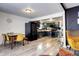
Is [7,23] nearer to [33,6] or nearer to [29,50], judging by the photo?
[33,6]

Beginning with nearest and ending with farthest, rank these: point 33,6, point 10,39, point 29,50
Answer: point 29,50
point 33,6
point 10,39

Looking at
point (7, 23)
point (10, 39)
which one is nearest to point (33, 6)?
point (7, 23)

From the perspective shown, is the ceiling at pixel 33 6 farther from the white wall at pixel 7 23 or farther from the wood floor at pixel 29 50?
the wood floor at pixel 29 50

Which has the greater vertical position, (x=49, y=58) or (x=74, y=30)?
(x=74, y=30)

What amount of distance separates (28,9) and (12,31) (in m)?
1.90

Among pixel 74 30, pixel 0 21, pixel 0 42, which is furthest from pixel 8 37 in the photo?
pixel 74 30

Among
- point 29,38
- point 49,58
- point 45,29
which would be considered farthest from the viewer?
point 45,29

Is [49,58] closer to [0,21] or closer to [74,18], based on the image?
[74,18]

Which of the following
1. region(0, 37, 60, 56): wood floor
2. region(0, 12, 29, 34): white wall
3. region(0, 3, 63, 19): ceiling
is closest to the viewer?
region(0, 37, 60, 56): wood floor

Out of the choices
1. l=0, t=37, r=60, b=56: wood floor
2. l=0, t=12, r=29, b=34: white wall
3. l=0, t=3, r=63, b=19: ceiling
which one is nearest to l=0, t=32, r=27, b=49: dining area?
l=0, t=37, r=60, b=56: wood floor

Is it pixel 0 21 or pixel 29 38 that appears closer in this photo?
pixel 0 21

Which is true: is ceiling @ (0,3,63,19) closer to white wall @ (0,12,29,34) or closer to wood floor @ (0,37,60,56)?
white wall @ (0,12,29,34)

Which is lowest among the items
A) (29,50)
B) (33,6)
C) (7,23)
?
(29,50)

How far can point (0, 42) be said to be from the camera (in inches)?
178
